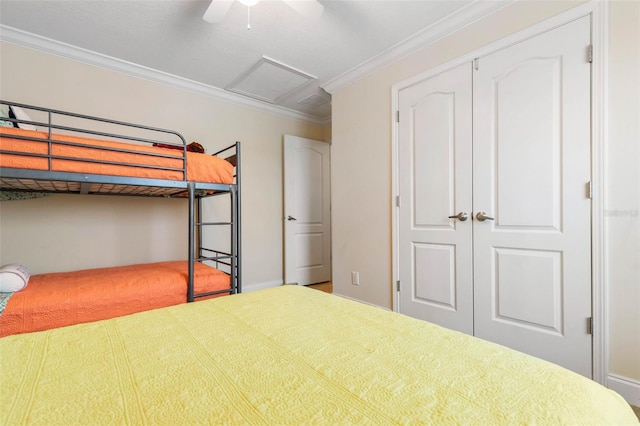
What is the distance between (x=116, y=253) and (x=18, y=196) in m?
0.78

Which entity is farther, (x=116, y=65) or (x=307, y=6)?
(x=116, y=65)

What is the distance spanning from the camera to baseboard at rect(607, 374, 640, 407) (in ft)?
4.77

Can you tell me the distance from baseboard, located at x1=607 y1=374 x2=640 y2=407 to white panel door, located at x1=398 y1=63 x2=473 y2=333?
0.70 meters

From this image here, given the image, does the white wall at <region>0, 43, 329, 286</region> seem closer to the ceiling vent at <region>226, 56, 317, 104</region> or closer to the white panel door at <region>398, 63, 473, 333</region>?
the ceiling vent at <region>226, 56, 317, 104</region>

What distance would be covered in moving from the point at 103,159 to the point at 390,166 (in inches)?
82.1

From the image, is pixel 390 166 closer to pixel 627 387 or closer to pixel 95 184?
pixel 627 387

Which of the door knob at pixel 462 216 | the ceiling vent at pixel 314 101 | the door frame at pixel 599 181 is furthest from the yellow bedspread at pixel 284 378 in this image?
the ceiling vent at pixel 314 101

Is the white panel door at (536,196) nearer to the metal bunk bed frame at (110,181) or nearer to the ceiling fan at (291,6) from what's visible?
the ceiling fan at (291,6)

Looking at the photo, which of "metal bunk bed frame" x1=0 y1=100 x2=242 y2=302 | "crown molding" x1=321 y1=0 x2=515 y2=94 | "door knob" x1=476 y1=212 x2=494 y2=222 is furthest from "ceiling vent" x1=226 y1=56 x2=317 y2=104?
"door knob" x1=476 y1=212 x2=494 y2=222

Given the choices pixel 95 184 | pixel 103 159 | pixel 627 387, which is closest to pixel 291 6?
pixel 103 159

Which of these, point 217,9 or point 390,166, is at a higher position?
point 217,9

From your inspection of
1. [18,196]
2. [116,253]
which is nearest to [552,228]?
[116,253]

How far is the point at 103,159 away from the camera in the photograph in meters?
1.67

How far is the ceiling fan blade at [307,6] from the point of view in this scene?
5.27 feet
